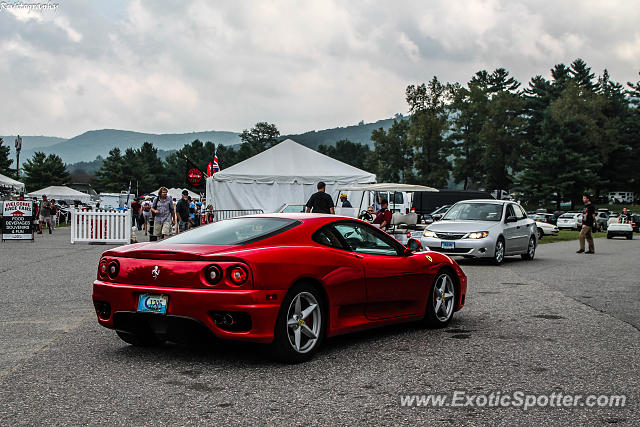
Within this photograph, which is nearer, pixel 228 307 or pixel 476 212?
pixel 228 307

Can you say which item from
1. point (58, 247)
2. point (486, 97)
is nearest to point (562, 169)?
point (486, 97)

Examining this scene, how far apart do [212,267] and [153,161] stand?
13744cm

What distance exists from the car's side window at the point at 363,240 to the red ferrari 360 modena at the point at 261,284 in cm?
1

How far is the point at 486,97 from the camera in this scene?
305 ft

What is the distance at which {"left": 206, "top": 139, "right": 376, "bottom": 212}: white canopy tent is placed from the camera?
28.5 m

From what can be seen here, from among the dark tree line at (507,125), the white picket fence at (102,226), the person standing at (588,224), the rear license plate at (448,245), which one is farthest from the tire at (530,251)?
the dark tree line at (507,125)

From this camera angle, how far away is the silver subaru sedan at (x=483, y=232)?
16.4 metres

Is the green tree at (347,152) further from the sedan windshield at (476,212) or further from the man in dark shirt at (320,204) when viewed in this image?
the man in dark shirt at (320,204)

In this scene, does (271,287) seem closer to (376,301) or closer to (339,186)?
(376,301)

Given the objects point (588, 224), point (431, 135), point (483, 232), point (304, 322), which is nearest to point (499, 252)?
point (483, 232)

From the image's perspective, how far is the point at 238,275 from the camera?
211 inches

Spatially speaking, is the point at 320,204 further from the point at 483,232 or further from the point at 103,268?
the point at 103,268

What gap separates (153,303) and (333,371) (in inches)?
58.4

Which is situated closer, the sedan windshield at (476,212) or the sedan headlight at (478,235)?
the sedan headlight at (478,235)
